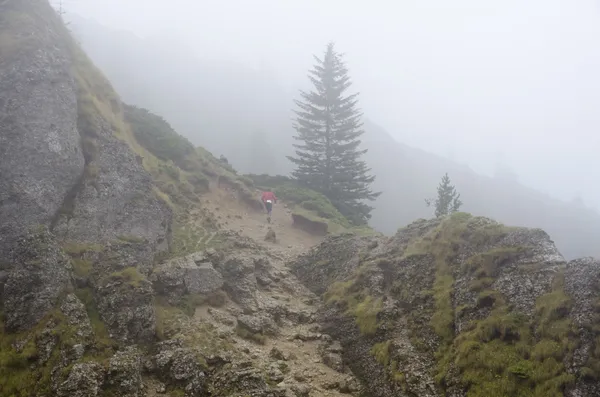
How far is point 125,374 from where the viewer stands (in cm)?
1370

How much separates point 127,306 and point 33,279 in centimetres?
335

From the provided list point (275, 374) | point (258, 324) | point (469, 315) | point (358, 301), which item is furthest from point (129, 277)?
point (469, 315)

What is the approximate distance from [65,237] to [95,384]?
8087 mm

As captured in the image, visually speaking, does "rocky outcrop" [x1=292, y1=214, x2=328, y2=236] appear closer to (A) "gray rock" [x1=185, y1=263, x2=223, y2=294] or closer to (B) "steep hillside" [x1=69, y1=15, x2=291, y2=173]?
(A) "gray rock" [x1=185, y1=263, x2=223, y2=294]

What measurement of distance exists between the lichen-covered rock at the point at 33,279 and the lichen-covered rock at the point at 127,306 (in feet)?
4.96

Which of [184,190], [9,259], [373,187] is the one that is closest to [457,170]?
[373,187]

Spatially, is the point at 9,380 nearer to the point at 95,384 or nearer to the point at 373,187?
the point at 95,384

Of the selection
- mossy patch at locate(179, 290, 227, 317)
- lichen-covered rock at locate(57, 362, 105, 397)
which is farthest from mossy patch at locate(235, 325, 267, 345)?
lichen-covered rock at locate(57, 362, 105, 397)

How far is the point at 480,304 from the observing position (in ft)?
52.9

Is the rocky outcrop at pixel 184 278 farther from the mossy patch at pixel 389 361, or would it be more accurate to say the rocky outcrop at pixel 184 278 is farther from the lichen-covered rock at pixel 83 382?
the mossy patch at pixel 389 361

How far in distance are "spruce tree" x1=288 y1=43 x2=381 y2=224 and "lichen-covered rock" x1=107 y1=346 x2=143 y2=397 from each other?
3108 cm

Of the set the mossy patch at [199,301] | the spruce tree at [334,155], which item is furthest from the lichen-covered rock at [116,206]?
the spruce tree at [334,155]

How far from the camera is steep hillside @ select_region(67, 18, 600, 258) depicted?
97.7 meters

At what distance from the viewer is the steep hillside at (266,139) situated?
97.7m
